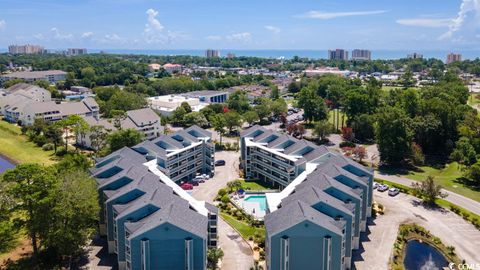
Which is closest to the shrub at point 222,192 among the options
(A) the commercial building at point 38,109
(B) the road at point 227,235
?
(B) the road at point 227,235

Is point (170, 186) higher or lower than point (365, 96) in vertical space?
lower

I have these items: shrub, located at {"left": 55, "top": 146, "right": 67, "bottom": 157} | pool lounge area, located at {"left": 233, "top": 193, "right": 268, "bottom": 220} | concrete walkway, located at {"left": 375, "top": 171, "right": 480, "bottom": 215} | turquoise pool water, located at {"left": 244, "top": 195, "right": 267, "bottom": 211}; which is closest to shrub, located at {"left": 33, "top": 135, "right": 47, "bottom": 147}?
shrub, located at {"left": 55, "top": 146, "right": 67, "bottom": 157}

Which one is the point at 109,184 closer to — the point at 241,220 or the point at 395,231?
the point at 241,220

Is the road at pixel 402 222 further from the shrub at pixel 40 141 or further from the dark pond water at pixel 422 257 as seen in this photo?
the shrub at pixel 40 141

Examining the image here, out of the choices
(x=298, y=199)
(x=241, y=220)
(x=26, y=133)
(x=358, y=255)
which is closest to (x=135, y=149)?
(x=241, y=220)

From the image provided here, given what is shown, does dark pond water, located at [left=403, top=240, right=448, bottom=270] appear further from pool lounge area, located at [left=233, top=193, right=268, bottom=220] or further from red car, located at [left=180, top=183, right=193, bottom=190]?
red car, located at [left=180, top=183, right=193, bottom=190]

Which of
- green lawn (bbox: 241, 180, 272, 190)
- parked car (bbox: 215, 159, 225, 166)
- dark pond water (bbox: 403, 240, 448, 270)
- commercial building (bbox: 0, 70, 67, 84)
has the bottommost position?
dark pond water (bbox: 403, 240, 448, 270)
